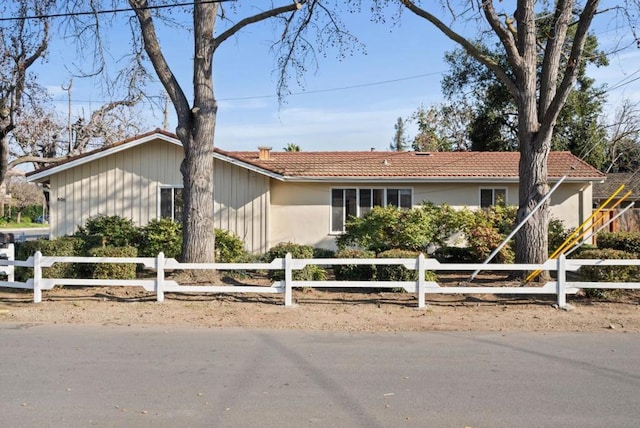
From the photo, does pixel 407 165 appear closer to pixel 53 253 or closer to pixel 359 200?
pixel 359 200

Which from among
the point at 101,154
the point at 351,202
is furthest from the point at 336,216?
the point at 101,154

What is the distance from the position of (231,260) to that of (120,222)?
372 cm

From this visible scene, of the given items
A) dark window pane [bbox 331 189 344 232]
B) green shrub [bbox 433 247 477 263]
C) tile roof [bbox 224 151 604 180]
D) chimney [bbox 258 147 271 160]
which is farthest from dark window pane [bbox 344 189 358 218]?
chimney [bbox 258 147 271 160]

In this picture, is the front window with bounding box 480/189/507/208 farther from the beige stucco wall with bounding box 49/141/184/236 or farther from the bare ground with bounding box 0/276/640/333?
the beige stucco wall with bounding box 49/141/184/236

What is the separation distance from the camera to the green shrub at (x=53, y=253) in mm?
13000

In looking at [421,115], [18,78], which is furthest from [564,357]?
[421,115]

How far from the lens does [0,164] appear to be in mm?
22281

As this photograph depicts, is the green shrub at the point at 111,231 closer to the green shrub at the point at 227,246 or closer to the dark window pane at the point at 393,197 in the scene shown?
the green shrub at the point at 227,246

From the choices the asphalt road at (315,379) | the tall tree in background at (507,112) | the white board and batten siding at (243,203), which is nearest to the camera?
the asphalt road at (315,379)

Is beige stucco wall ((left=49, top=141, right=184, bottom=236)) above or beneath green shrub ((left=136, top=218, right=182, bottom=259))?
above

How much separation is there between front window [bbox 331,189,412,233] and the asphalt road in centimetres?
1007

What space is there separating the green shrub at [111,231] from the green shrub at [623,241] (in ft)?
43.9

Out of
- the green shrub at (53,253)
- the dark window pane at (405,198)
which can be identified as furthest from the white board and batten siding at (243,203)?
the green shrub at (53,253)

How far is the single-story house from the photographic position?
1834 cm
